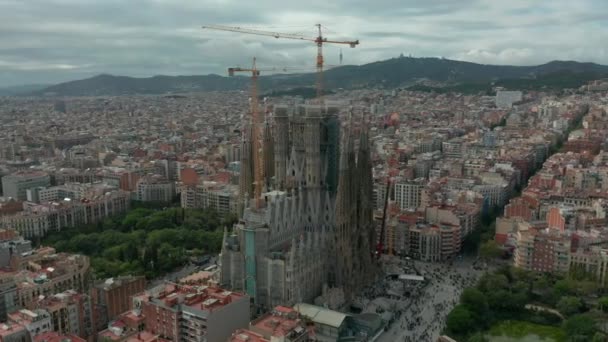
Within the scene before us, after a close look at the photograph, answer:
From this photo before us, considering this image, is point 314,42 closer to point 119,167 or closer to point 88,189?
point 88,189

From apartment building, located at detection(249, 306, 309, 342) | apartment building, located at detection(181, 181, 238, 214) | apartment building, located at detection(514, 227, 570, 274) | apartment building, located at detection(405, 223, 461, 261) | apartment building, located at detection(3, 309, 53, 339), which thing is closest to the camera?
apartment building, located at detection(249, 306, 309, 342)

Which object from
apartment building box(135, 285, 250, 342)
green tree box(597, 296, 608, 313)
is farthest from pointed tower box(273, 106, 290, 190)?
green tree box(597, 296, 608, 313)

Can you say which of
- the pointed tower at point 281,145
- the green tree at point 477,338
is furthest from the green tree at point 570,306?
the pointed tower at point 281,145

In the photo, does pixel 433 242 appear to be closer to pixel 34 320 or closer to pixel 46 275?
pixel 46 275

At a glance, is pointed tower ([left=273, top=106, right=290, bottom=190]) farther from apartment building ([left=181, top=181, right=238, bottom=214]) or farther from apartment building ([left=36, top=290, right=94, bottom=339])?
apartment building ([left=181, top=181, right=238, bottom=214])

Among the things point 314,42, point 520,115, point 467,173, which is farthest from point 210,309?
point 520,115
